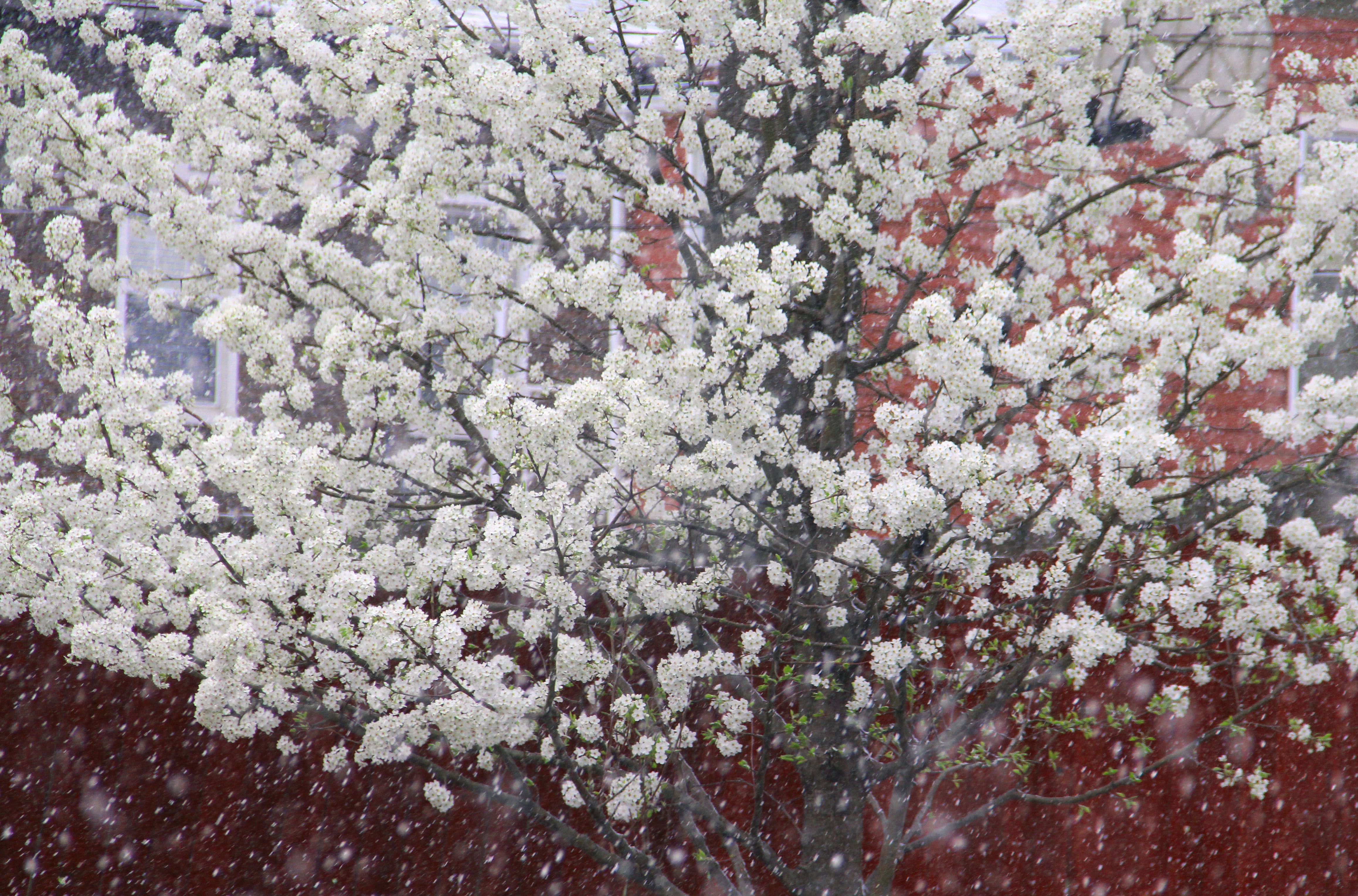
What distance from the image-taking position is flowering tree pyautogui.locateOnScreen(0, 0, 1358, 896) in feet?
11.0

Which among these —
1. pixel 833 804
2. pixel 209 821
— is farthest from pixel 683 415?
pixel 209 821

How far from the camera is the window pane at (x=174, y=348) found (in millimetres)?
6512

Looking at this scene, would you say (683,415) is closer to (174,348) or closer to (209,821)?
(209,821)

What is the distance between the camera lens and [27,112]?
413 centimetres

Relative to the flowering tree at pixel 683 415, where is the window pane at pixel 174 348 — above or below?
below

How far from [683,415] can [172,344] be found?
4619 millimetres

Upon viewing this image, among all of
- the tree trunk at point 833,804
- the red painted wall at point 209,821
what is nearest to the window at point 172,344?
the red painted wall at point 209,821

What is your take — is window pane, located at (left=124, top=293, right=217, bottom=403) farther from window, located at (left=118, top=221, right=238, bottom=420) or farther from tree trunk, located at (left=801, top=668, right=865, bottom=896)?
tree trunk, located at (left=801, top=668, right=865, bottom=896)

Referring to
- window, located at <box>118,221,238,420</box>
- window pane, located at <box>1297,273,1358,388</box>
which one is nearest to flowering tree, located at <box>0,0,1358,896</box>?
window, located at <box>118,221,238,420</box>

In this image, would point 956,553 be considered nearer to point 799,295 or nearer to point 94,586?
point 799,295

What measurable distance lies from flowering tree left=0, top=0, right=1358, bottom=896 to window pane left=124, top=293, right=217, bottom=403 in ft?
6.68

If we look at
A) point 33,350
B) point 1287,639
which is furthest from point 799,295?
point 33,350

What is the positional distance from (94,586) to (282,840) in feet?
6.14

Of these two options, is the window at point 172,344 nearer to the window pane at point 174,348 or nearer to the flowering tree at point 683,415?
the window pane at point 174,348
